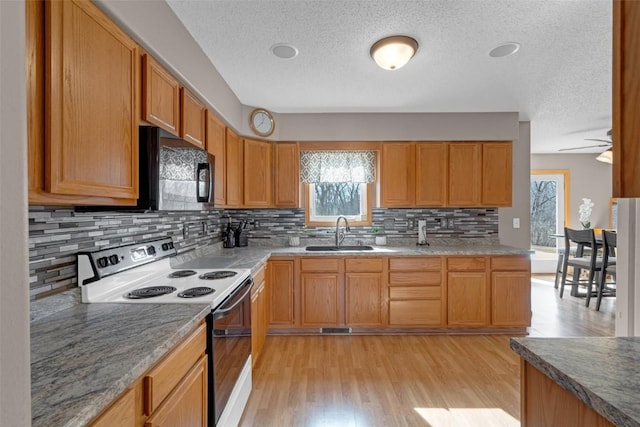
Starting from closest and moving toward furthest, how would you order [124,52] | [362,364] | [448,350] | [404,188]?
[124,52] < [362,364] < [448,350] < [404,188]

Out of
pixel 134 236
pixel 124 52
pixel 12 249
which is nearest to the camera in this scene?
pixel 12 249

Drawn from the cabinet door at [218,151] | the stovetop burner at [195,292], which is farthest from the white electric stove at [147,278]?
the cabinet door at [218,151]

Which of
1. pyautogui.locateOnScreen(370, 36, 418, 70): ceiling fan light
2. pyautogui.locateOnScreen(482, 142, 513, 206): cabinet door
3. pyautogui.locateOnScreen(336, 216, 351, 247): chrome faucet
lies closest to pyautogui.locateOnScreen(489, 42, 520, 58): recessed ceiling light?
pyautogui.locateOnScreen(370, 36, 418, 70): ceiling fan light

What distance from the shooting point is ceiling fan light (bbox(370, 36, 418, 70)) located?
1.94 metres

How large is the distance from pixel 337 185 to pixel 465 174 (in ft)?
4.90

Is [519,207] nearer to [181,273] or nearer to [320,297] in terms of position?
[320,297]

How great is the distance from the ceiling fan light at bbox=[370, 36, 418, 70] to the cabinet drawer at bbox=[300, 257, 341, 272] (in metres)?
1.86

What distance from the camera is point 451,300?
10.1ft

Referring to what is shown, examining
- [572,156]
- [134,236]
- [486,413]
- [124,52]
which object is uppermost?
[572,156]

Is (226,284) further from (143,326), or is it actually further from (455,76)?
(455,76)

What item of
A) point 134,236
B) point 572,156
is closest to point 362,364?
point 134,236

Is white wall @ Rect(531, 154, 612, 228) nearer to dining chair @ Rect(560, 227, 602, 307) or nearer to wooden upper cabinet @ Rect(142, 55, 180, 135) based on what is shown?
dining chair @ Rect(560, 227, 602, 307)

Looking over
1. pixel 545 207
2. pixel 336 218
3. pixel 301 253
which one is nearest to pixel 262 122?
pixel 336 218

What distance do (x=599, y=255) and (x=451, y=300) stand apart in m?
3.54
